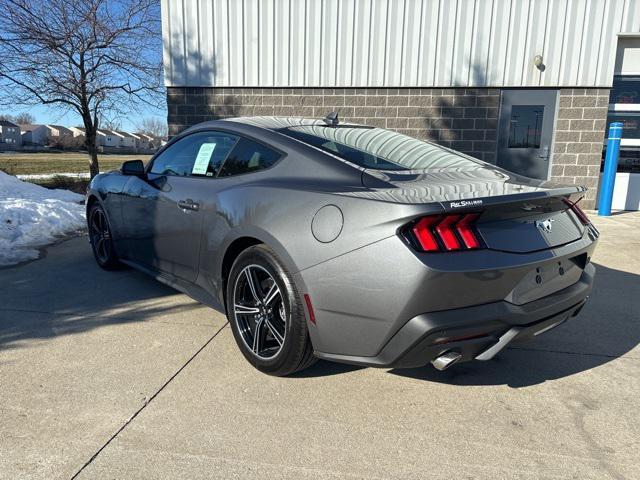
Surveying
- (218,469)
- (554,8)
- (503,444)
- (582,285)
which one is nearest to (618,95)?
(554,8)

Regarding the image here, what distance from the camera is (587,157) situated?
9461 mm

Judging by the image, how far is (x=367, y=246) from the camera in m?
2.20

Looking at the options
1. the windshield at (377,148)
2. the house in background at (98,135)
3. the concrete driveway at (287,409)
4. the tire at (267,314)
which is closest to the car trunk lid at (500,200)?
the windshield at (377,148)

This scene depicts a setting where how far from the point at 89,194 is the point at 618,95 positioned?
988 cm

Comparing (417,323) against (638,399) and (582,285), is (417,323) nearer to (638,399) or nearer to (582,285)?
(582,285)

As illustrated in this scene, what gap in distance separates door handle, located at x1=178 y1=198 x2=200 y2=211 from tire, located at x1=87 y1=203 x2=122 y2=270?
158 cm

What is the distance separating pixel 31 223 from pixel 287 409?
601 centimetres

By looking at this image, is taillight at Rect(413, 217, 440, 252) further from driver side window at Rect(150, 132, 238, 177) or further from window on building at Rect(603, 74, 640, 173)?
window on building at Rect(603, 74, 640, 173)

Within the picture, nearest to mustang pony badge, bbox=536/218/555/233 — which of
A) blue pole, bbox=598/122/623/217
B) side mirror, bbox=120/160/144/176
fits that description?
side mirror, bbox=120/160/144/176

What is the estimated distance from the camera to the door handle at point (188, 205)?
→ 10.7ft

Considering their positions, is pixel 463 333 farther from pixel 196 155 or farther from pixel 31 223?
pixel 31 223

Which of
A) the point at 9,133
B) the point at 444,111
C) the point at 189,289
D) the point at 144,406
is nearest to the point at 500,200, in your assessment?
the point at 144,406

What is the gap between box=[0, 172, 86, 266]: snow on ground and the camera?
5.76 meters

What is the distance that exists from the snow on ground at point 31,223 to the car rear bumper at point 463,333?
4.77 meters
